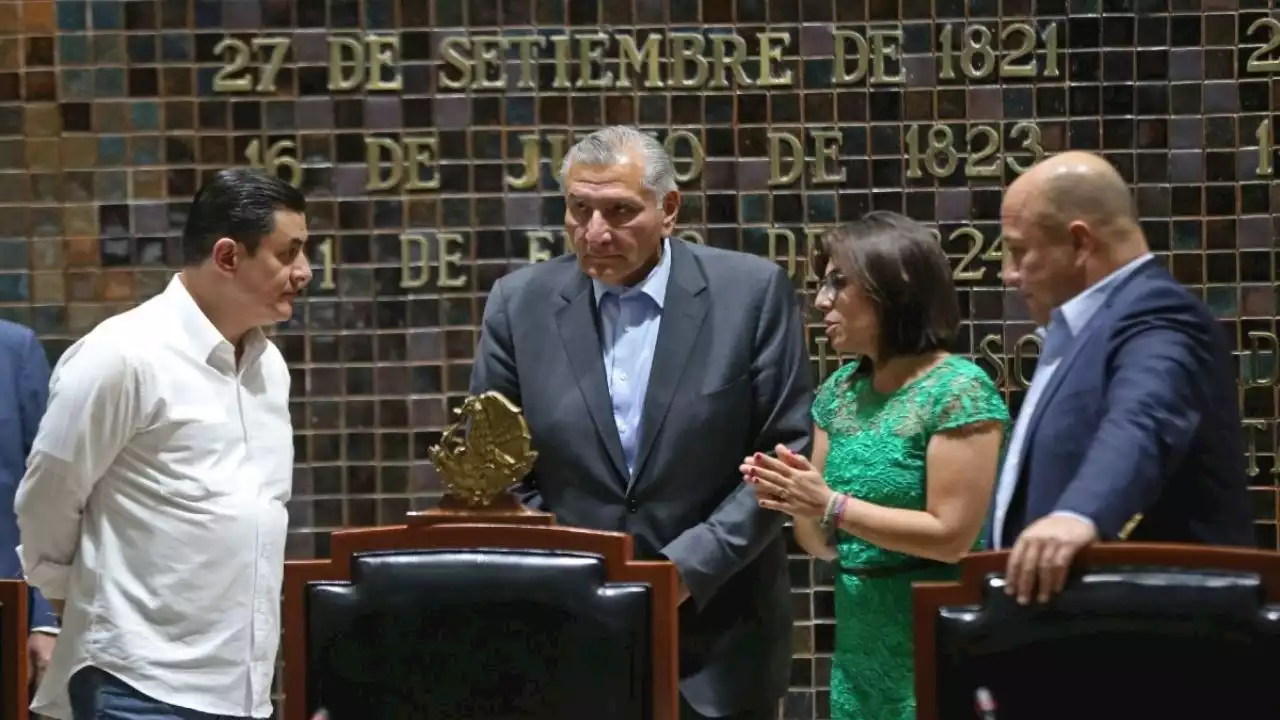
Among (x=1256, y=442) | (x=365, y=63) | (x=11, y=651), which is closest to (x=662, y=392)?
(x=11, y=651)

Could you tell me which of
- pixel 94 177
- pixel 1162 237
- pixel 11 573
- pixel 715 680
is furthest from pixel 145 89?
pixel 1162 237

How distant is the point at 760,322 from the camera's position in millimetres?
3064

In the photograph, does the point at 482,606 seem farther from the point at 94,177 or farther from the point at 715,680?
the point at 94,177

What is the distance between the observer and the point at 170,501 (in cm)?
273

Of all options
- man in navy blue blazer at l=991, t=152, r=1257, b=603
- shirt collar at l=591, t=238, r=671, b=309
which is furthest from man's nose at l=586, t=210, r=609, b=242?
man in navy blue blazer at l=991, t=152, r=1257, b=603

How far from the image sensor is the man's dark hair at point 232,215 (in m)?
2.85

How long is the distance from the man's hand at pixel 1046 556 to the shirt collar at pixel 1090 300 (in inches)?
14.5

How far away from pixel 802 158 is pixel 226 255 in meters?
1.63

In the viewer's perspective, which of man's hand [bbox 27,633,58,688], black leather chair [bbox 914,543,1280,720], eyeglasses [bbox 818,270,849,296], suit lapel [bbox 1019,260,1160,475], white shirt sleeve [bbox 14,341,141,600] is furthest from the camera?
man's hand [bbox 27,633,58,688]

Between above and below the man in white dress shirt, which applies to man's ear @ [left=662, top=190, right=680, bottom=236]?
above

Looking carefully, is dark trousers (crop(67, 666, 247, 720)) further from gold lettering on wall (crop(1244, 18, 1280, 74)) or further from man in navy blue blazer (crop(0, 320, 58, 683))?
gold lettering on wall (crop(1244, 18, 1280, 74))

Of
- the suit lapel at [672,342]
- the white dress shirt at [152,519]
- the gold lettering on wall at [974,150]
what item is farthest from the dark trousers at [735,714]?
the gold lettering on wall at [974,150]

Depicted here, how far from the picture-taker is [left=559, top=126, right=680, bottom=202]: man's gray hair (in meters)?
3.02

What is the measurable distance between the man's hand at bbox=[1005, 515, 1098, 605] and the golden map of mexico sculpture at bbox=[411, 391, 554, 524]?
0.68m
